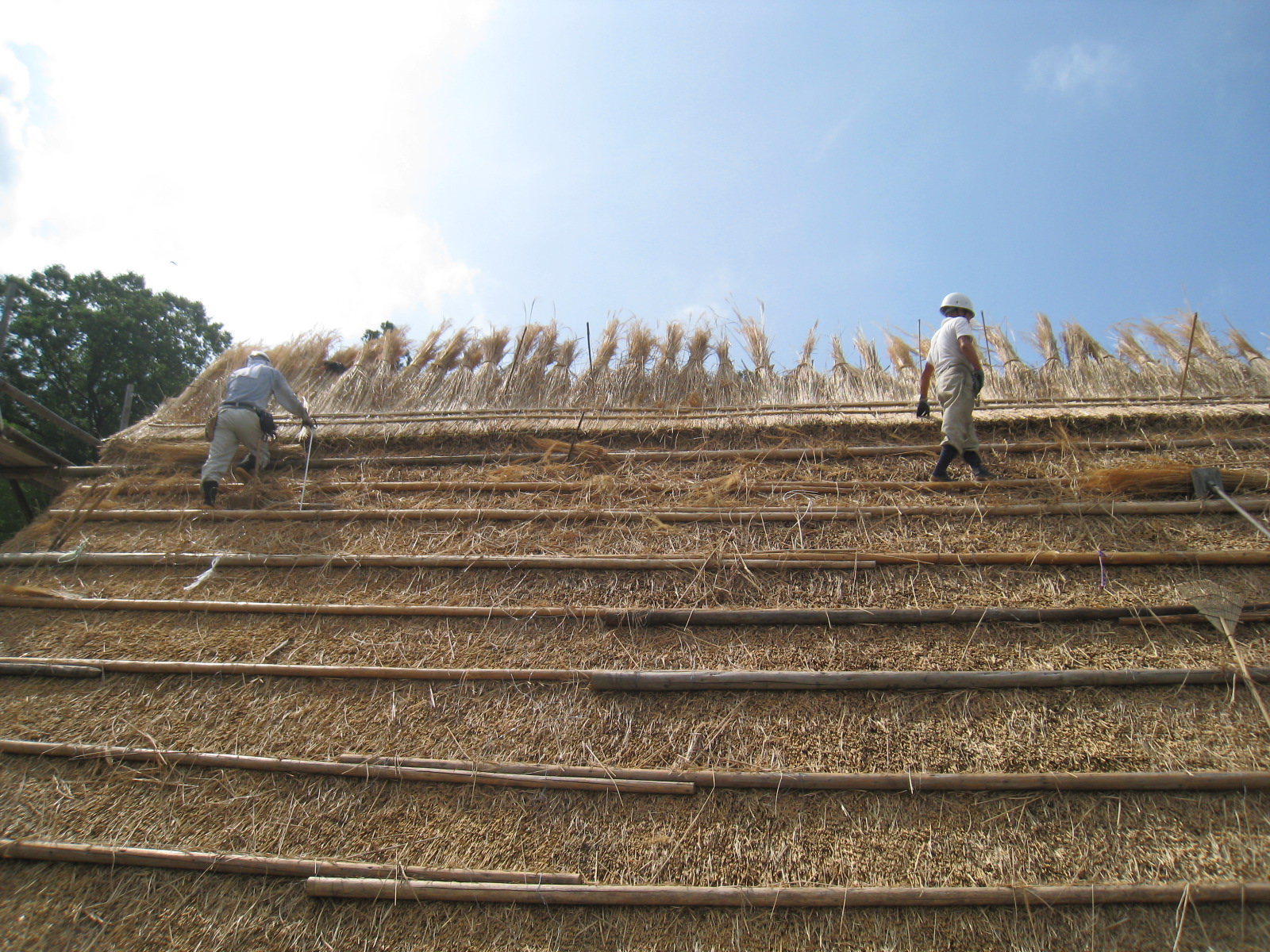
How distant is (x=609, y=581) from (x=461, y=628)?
0.72 m

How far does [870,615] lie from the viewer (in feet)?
8.73

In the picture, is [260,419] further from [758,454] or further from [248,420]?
[758,454]

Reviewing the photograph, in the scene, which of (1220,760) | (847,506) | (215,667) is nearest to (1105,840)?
(1220,760)

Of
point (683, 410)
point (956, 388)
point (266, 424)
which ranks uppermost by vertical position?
point (956, 388)

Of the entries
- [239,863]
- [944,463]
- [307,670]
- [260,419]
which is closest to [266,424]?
[260,419]

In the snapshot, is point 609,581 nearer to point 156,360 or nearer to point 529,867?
point 529,867

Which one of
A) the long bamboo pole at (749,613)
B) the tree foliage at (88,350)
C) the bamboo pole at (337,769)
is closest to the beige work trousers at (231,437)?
the long bamboo pole at (749,613)

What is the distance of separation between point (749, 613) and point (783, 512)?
0.67 meters

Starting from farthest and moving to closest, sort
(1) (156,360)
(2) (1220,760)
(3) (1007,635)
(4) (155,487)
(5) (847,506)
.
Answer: (1) (156,360)
(4) (155,487)
(5) (847,506)
(3) (1007,635)
(2) (1220,760)

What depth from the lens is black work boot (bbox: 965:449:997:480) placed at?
3.26 meters

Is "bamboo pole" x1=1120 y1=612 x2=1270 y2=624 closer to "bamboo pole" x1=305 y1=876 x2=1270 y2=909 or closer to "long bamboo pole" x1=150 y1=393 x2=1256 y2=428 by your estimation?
"bamboo pole" x1=305 y1=876 x2=1270 y2=909

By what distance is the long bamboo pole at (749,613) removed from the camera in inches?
104

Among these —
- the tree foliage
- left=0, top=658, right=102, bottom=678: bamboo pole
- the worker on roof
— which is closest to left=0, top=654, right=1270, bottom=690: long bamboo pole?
left=0, top=658, right=102, bottom=678: bamboo pole

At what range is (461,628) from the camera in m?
2.80
